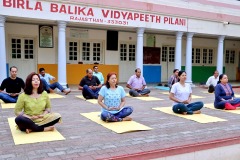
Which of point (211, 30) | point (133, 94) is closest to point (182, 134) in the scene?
point (133, 94)

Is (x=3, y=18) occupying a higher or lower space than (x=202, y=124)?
higher

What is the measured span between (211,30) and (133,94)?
26.5 feet

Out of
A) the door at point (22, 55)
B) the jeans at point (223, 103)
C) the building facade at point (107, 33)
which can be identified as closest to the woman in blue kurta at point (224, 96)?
the jeans at point (223, 103)

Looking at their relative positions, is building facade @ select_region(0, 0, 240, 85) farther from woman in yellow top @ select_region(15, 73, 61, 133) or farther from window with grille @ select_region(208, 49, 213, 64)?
woman in yellow top @ select_region(15, 73, 61, 133)

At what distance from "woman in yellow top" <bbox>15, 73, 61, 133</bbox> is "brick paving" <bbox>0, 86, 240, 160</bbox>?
1.16 ft

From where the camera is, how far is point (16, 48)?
14680mm

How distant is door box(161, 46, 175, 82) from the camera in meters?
19.0

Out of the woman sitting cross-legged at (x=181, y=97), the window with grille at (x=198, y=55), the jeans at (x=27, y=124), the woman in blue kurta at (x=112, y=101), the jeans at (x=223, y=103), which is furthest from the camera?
the window with grille at (x=198, y=55)

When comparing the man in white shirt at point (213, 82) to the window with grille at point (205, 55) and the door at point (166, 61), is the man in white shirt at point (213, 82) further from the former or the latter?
the window with grille at point (205, 55)

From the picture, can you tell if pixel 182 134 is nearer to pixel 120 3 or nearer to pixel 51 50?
pixel 120 3

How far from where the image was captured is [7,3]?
11.4 metres

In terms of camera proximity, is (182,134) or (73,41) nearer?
(182,134)

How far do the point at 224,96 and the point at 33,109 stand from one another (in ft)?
18.6

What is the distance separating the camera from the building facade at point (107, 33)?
1265 cm
